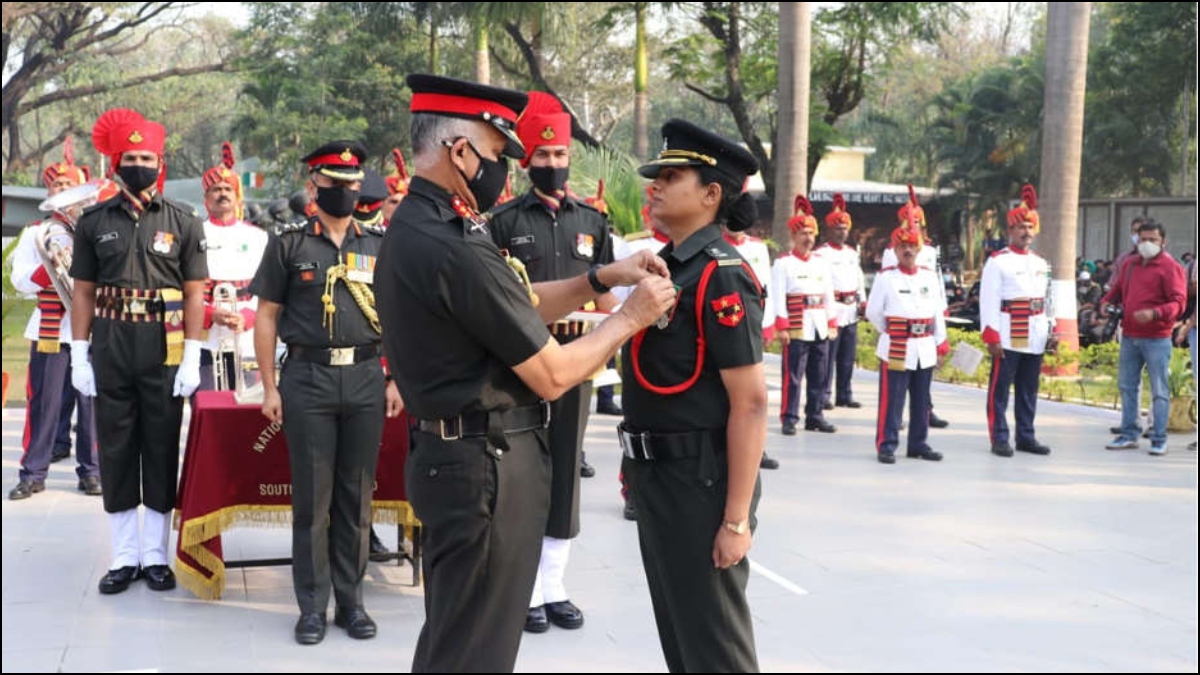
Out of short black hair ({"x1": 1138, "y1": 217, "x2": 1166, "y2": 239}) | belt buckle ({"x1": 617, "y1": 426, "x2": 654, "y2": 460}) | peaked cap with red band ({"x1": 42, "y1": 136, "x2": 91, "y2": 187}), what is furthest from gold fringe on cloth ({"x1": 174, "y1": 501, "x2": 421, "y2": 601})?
short black hair ({"x1": 1138, "y1": 217, "x2": 1166, "y2": 239})

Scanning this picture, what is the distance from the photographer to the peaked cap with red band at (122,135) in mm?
6027

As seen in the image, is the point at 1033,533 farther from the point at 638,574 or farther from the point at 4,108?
the point at 4,108

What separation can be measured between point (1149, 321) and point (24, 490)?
8.43 m

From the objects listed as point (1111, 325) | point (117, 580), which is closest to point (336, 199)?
point (117, 580)

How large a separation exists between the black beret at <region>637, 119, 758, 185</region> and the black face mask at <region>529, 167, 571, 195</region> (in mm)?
1959

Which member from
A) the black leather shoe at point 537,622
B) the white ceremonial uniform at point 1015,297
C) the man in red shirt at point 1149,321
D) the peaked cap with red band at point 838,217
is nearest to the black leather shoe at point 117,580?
the black leather shoe at point 537,622

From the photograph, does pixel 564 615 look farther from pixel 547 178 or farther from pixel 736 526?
pixel 736 526

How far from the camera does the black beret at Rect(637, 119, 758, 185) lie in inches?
147

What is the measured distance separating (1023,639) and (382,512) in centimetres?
297

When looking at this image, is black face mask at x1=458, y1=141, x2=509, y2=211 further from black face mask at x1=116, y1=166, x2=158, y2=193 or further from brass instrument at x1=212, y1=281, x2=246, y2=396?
black face mask at x1=116, y1=166, x2=158, y2=193

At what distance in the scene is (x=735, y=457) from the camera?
3.57 m

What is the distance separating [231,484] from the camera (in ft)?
19.5

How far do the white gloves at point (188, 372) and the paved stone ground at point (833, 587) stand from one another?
0.97 meters

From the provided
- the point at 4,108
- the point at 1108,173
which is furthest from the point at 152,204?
the point at 1108,173
